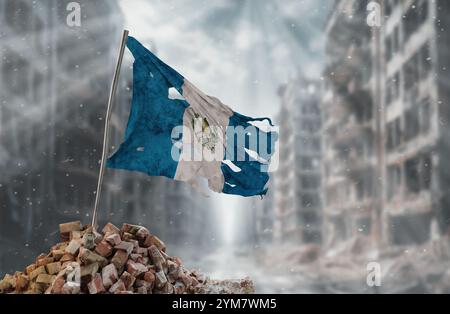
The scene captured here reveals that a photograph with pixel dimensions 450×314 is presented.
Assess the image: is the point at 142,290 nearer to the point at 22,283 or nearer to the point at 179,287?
the point at 179,287

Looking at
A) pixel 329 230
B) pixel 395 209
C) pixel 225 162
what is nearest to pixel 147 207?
pixel 329 230

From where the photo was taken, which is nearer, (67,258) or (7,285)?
(67,258)

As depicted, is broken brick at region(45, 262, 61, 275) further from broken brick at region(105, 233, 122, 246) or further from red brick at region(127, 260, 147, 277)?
red brick at region(127, 260, 147, 277)

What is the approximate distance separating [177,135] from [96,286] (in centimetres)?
204

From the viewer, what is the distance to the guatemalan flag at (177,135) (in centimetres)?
643

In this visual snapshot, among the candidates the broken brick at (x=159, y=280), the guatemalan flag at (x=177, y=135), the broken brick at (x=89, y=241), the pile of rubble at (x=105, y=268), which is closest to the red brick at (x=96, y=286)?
the pile of rubble at (x=105, y=268)

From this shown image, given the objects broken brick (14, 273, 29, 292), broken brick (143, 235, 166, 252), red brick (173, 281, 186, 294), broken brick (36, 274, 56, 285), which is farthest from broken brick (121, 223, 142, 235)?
broken brick (14, 273, 29, 292)

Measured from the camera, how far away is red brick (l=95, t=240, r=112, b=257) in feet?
19.0

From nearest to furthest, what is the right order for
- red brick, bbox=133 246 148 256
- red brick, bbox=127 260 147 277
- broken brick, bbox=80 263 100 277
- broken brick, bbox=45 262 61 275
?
1. broken brick, bbox=80 263 100 277
2. red brick, bbox=127 260 147 277
3. broken brick, bbox=45 262 61 275
4. red brick, bbox=133 246 148 256

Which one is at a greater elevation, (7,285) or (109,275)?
(109,275)

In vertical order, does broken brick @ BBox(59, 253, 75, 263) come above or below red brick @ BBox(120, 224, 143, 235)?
below

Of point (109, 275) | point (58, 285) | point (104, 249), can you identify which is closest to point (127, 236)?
point (104, 249)

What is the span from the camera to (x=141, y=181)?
3059cm

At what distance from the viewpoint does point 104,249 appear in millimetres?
5793
